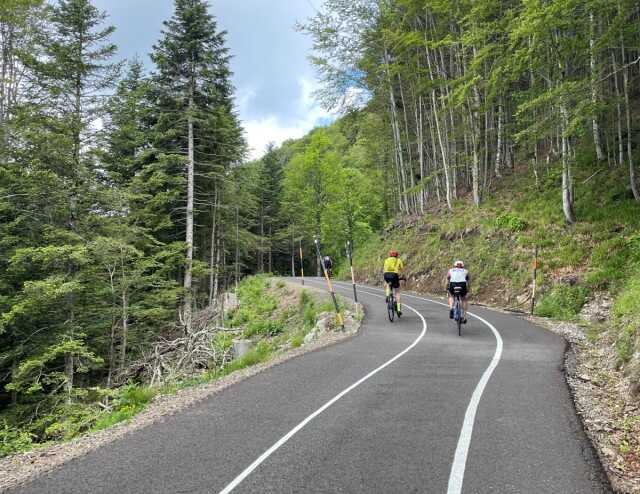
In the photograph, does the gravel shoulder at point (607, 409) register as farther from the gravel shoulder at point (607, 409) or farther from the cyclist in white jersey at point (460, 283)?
the cyclist in white jersey at point (460, 283)

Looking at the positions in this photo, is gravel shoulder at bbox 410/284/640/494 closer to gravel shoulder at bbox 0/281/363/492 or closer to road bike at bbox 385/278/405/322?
road bike at bbox 385/278/405/322

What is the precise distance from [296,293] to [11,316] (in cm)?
1334

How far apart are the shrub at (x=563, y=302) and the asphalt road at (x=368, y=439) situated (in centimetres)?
602

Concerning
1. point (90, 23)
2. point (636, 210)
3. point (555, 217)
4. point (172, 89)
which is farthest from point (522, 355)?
point (172, 89)

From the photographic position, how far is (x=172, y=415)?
592 centimetres

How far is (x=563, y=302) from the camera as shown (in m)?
13.8

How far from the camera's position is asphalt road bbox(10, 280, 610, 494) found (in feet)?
12.4

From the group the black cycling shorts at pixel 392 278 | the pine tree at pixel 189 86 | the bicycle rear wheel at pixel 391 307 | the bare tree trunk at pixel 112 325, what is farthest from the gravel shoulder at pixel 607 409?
the pine tree at pixel 189 86

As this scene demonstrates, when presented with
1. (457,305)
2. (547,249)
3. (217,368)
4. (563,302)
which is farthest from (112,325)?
(547,249)

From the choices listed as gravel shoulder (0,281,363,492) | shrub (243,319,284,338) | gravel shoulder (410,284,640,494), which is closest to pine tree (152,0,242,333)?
shrub (243,319,284,338)

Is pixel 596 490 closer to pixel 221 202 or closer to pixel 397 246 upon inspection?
pixel 221 202

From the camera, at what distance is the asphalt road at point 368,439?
379 cm

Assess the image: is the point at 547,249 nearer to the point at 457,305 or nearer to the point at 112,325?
the point at 457,305

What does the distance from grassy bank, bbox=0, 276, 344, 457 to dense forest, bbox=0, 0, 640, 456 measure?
0.24m
